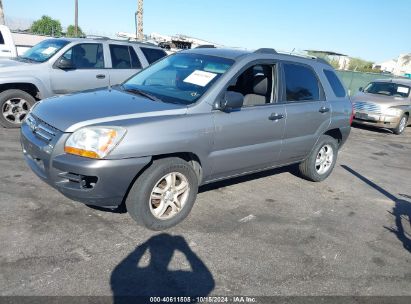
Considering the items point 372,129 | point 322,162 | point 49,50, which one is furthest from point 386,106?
point 49,50

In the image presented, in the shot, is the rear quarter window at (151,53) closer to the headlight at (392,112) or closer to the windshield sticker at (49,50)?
the windshield sticker at (49,50)

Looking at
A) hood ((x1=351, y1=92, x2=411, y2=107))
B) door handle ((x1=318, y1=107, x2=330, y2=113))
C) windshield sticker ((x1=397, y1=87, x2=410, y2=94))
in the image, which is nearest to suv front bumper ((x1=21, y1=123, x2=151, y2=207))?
door handle ((x1=318, y1=107, x2=330, y2=113))

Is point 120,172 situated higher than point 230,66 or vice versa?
point 230,66

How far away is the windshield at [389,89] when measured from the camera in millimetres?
12637

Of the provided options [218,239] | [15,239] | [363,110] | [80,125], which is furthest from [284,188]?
[363,110]

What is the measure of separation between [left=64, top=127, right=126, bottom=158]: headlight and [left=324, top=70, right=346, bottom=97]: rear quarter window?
144 inches

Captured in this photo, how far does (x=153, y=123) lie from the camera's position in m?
3.55

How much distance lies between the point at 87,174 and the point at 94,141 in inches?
11.5

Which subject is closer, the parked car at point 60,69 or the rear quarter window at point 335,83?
the rear quarter window at point 335,83

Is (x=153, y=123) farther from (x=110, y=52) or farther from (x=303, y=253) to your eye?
(x=110, y=52)

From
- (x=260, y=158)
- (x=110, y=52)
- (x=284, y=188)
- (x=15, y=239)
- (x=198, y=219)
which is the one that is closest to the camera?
(x=15, y=239)

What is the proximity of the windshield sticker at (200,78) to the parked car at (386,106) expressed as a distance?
29.4 feet

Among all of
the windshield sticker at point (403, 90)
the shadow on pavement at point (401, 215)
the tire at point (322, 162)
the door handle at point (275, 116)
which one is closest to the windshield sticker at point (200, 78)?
the door handle at point (275, 116)

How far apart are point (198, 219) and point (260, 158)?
1129mm
